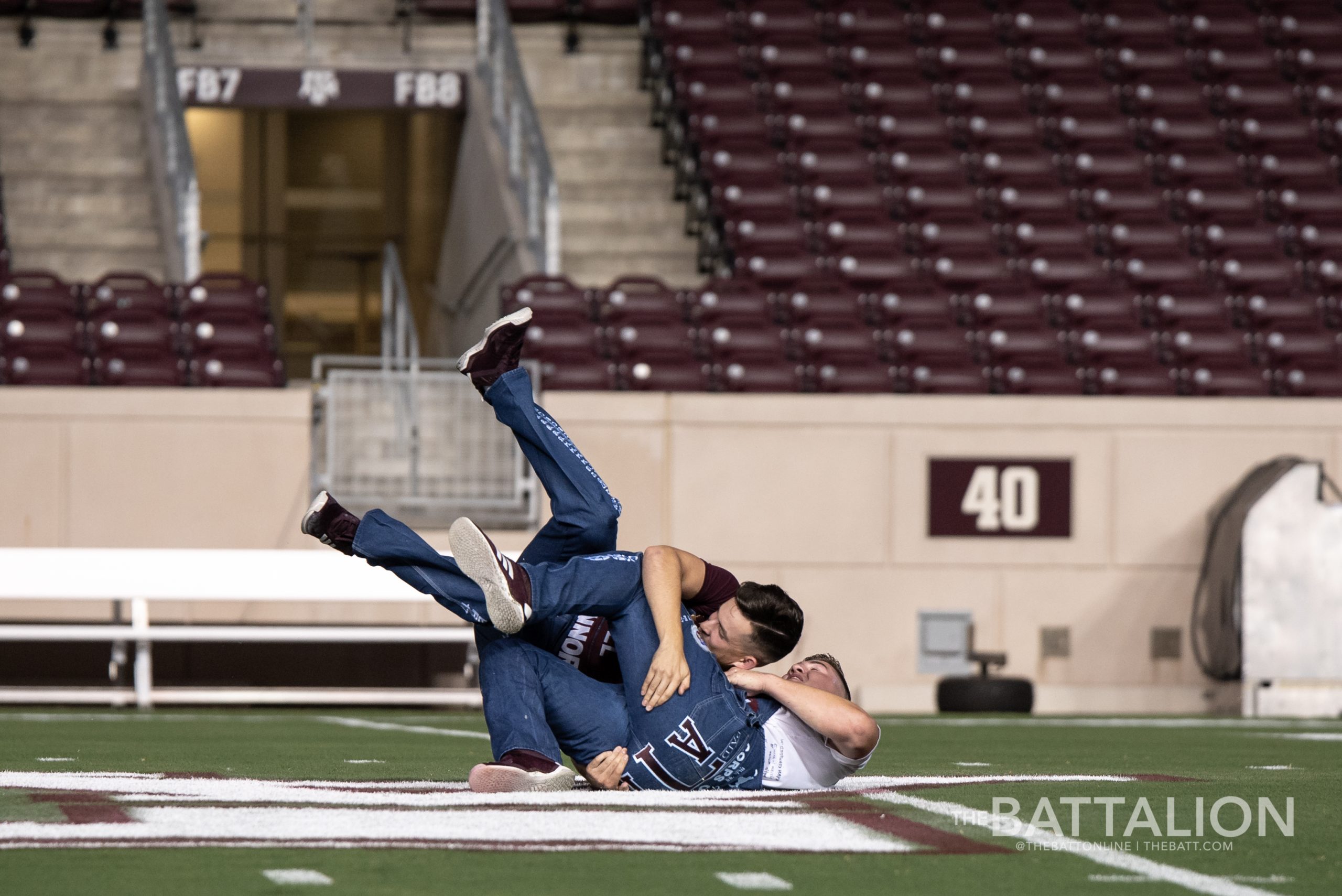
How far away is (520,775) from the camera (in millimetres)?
4773

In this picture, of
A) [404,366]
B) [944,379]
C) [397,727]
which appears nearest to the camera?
[397,727]

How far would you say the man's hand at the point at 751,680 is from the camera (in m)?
4.89

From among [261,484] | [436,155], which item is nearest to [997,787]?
[261,484]

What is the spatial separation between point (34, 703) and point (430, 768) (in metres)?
6.94

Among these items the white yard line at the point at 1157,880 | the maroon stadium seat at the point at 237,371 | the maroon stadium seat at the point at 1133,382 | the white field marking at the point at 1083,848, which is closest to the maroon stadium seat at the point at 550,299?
the maroon stadium seat at the point at 237,371

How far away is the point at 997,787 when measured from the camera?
5.19m

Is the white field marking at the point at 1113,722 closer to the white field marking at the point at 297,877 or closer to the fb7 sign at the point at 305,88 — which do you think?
the white field marking at the point at 297,877

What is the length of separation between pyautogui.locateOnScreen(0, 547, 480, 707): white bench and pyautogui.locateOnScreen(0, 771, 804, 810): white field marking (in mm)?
5908

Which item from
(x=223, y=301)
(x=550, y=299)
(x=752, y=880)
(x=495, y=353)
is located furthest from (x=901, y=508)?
(x=752, y=880)

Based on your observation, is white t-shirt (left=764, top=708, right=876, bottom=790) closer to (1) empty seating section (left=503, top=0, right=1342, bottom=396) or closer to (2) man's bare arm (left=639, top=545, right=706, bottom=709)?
(2) man's bare arm (left=639, top=545, right=706, bottom=709)

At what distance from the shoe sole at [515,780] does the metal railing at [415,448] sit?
24.8 ft

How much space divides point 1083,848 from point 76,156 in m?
14.9

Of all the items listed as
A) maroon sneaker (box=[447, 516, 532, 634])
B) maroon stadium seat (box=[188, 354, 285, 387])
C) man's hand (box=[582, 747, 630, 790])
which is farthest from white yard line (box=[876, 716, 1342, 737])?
maroon sneaker (box=[447, 516, 532, 634])

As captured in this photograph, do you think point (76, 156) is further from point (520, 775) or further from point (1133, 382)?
point (520, 775)
